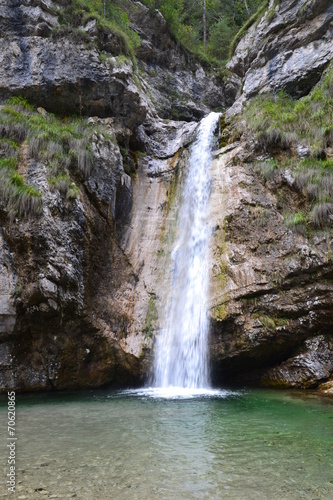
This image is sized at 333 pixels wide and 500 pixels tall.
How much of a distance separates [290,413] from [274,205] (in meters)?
5.87

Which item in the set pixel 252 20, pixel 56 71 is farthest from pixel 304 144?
pixel 252 20

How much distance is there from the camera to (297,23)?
13.9m

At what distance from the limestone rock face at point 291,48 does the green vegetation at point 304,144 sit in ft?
3.43

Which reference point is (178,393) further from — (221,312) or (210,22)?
(210,22)

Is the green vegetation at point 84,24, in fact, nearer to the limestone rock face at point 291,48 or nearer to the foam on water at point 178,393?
the limestone rock face at point 291,48

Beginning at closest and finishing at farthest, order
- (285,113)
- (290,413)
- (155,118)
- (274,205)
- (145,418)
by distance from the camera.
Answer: (145,418) → (290,413) → (274,205) → (285,113) → (155,118)

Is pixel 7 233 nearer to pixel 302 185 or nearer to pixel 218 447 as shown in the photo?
pixel 218 447

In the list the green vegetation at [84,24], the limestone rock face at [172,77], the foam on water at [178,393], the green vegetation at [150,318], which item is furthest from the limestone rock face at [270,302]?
the limestone rock face at [172,77]

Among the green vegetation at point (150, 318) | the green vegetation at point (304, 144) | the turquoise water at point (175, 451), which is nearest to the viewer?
the turquoise water at point (175, 451)

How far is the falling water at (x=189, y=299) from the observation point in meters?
9.13

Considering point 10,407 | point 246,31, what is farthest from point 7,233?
point 246,31

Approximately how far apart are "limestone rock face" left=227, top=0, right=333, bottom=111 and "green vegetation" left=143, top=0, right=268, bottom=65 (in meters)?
2.72

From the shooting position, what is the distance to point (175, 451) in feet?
12.6

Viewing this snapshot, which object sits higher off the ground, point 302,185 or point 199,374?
point 302,185
